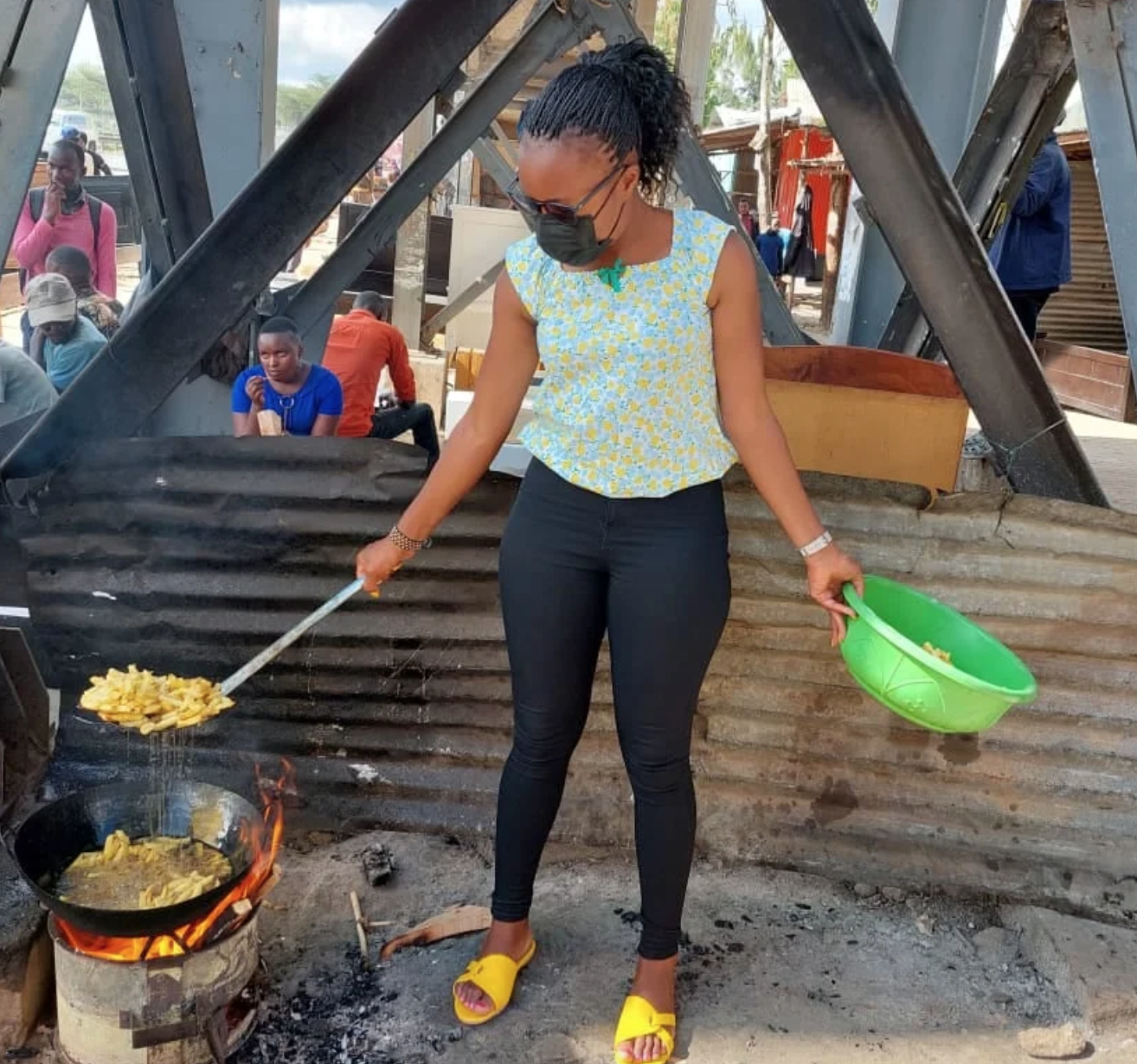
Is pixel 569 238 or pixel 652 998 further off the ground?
pixel 569 238

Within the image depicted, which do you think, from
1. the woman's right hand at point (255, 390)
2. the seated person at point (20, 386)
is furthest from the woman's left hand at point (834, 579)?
the seated person at point (20, 386)

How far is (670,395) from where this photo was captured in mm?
2447

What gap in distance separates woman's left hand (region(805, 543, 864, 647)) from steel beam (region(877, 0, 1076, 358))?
1823 millimetres

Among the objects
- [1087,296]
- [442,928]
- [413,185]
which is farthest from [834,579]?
[1087,296]

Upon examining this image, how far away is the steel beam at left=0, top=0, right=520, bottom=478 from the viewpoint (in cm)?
293

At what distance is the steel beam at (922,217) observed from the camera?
8.92 ft

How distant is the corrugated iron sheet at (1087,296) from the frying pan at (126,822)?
44.2 feet

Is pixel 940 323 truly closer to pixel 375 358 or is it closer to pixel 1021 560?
pixel 1021 560

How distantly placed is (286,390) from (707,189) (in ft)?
8.34

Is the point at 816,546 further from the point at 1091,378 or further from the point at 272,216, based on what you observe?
the point at 1091,378

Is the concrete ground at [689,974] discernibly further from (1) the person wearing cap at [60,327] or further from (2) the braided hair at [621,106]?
(1) the person wearing cap at [60,327]

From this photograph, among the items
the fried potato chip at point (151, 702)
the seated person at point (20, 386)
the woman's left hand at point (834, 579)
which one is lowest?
the seated person at point (20, 386)

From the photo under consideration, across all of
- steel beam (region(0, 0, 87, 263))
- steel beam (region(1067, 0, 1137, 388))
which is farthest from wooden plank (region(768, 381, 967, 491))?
steel beam (region(0, 0, 87, 263))

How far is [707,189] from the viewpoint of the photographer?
5152mm
